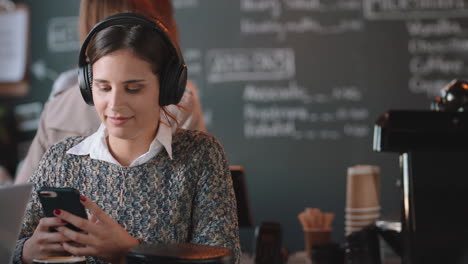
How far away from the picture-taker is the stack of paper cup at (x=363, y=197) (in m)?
2.37

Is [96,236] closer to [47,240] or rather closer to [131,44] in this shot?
[47,240]

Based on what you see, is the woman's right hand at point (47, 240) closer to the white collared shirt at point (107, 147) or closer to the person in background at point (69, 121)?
the white collared shirt at point (107, 147)

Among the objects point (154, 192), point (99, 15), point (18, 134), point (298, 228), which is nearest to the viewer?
point (154, 192)

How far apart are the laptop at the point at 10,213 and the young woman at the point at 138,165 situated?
184 mm

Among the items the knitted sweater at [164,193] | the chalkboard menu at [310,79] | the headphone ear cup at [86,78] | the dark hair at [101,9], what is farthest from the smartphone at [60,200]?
the chalkboard menu at [310,79]

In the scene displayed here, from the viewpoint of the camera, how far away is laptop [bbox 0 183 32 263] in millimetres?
968

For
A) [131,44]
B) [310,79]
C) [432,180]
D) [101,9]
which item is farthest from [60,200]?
[310,79]

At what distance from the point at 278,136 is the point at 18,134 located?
1.75 metres

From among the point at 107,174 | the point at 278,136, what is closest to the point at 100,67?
the point at 107,174

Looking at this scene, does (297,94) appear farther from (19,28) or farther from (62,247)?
(62,247)

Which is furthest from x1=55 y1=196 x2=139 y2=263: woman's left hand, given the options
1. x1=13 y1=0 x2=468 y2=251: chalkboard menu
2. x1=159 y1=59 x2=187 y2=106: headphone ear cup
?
x1=13 y1=0 x2=468 y2=251: chalkboard menu

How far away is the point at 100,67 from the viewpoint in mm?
1278

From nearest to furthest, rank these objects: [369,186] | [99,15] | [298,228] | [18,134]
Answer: [99,15] → [369,186] → [298,228] → [18,134]

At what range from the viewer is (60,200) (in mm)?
1111
